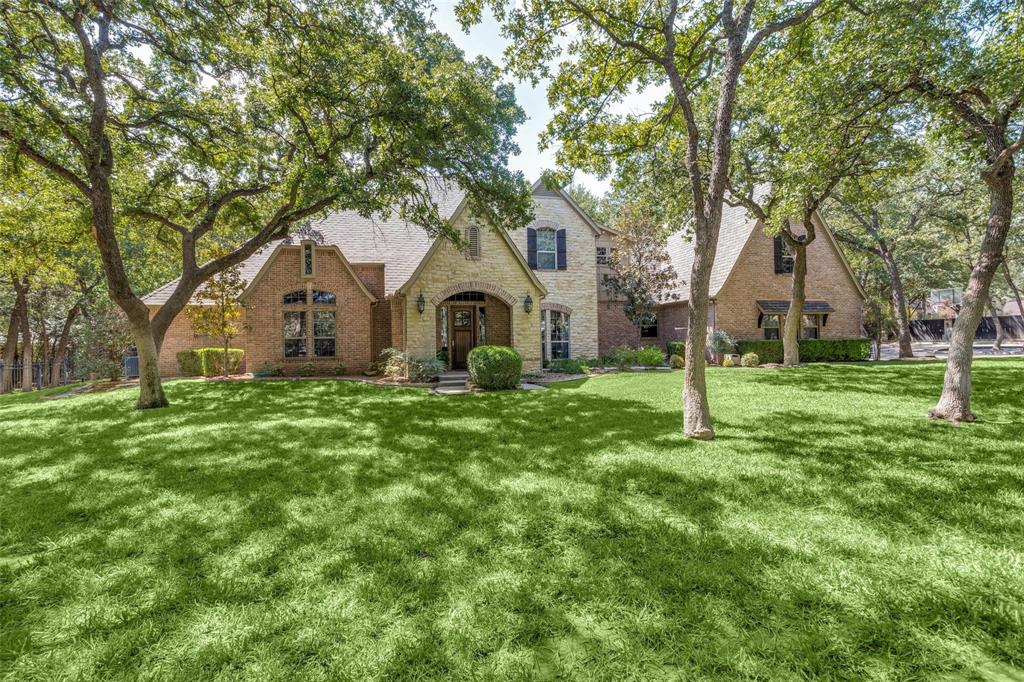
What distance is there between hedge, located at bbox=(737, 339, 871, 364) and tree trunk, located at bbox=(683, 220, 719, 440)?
→ 47.5ft

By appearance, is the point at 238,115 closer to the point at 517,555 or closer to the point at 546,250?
the point at 546,250

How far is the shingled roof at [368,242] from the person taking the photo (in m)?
17.8

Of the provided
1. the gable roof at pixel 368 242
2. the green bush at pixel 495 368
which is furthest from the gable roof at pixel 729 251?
the green bush at pixel 495 368

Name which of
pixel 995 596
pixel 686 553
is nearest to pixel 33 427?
pixel 686 553

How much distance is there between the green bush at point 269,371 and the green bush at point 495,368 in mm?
7915

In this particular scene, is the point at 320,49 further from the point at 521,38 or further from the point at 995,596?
the point at 995,596

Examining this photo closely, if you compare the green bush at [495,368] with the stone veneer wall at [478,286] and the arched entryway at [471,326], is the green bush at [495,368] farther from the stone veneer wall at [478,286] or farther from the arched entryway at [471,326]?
the arched entryway at [471,326]

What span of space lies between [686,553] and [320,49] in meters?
12.1

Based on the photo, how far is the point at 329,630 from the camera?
264 cm

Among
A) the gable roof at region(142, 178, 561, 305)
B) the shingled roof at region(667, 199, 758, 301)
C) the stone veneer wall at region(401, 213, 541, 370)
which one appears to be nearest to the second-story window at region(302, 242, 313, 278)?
the gable roof at region(142, 178, 561, 305)

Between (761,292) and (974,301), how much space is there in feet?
46.5

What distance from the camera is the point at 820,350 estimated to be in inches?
826

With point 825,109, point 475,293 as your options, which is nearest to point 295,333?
point 475,293

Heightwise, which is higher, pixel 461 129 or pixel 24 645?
pixel 461 129
